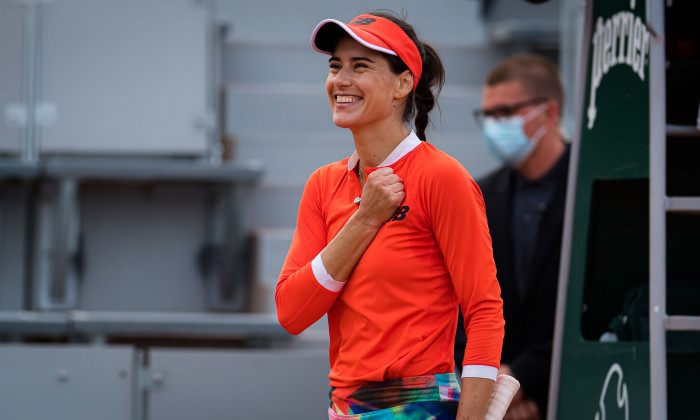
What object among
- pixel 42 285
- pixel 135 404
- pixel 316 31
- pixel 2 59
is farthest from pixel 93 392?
pixel 2 59

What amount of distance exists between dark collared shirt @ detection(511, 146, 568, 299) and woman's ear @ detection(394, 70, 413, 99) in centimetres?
186

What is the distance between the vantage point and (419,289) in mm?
1999

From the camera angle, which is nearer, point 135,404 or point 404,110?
point 404,110

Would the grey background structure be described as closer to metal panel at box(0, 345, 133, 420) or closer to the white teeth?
metal panel at box(0, 345, 133, 420)

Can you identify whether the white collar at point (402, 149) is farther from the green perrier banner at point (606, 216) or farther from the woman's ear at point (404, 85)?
the green perrier banner at point (606, 216)

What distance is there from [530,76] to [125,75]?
7.91 feet

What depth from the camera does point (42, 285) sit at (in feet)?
17.1

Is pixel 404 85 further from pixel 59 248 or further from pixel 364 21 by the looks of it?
pixel 59 248

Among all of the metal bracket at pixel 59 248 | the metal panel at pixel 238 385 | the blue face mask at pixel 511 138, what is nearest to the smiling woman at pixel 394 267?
the metal panel at pixel 238 385

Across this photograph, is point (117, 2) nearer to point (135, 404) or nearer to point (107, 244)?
point (107, 244)

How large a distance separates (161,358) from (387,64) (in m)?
1.98

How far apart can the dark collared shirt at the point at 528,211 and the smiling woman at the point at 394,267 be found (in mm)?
1862

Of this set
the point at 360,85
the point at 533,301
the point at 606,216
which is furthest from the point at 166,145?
the point at 360,85

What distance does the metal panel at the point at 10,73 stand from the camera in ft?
17.8
